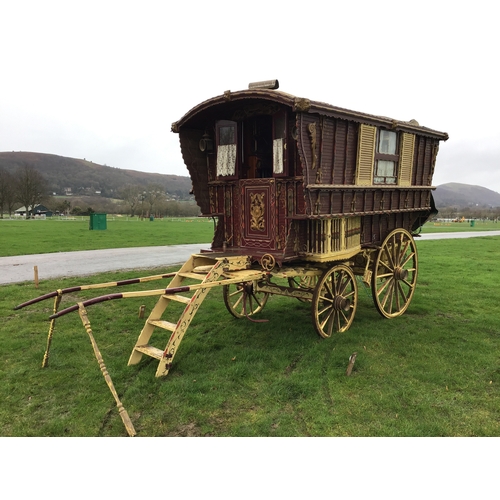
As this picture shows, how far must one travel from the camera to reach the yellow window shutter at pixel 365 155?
6684mm

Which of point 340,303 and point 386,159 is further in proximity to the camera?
point 386,159

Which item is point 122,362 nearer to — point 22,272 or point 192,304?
point 192,304

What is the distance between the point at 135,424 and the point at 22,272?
10.9 m

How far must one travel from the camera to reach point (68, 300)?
9625 millimetres

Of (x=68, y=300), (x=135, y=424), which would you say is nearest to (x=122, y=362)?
(x=135, y=424)

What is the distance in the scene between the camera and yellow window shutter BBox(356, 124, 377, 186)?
21.9 feet

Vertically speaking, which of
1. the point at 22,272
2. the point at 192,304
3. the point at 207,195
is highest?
the point at 207,195

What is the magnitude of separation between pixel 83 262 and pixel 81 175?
5721 inches

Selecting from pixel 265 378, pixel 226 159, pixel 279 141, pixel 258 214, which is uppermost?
pixel 279 141

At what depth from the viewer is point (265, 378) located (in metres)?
5.38

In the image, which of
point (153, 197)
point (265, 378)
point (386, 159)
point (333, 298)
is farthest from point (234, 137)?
point (153, 197)

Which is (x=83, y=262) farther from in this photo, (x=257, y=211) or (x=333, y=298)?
(x=333, y=298)

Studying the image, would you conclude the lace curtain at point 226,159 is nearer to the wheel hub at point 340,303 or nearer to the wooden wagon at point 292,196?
the wooden wagon at point 292,196

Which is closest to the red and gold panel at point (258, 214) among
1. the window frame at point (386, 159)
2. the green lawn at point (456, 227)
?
the window frame at point (386, 159)
